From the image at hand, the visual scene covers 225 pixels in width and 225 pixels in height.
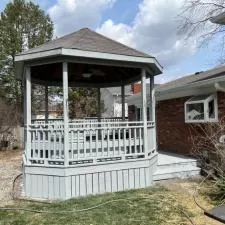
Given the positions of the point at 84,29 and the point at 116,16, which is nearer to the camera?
the point at 84,29

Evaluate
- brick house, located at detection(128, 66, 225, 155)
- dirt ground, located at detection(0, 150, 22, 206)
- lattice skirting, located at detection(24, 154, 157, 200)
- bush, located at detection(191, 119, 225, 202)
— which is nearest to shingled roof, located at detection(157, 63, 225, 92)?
brick house, located at detection(128, 66, 225, 155)

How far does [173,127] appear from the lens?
1180cm

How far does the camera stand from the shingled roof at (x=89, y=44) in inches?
298

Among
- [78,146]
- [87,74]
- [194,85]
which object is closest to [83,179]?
[78,146]

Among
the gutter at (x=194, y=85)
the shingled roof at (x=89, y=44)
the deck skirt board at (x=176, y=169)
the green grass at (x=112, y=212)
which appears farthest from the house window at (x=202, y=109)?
the green grass at (x=112, y=212)

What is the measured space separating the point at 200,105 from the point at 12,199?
5.63 m

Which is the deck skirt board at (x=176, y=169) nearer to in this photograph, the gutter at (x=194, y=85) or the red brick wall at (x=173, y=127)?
the red brick wall at (x=173, y=127)

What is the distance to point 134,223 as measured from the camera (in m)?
5.44

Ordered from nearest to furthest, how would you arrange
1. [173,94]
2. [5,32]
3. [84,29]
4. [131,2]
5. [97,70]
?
[84,29], [97,70], [173,94], [131,2], [5,32]

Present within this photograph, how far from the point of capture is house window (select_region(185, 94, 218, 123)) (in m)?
9.32

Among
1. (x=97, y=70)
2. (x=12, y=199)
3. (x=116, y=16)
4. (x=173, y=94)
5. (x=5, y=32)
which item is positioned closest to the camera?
(x=12, y=199)

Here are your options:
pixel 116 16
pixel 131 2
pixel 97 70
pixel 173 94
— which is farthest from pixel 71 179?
pixel 116 16

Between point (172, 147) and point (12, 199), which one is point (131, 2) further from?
point (12, 199)

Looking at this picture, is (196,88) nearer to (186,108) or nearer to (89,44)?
(186,108)
